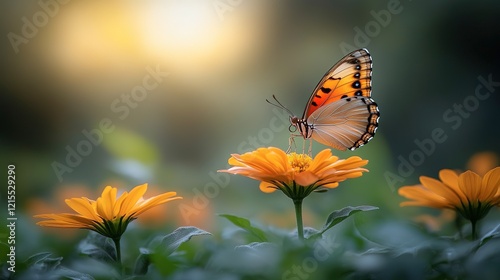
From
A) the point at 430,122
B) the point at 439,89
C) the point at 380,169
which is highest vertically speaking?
the point at 439,89

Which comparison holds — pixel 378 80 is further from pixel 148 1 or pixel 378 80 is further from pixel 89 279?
pixel 89 279

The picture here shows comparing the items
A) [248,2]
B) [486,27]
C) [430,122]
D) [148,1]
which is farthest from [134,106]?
[486,27]

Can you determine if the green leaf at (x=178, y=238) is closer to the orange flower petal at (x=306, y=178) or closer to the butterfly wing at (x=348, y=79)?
the orange flower petal at (x=306, y=178)

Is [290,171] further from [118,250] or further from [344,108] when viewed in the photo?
[344,108]

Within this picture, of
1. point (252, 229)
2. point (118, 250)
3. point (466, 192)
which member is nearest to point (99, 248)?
point (118, 250)

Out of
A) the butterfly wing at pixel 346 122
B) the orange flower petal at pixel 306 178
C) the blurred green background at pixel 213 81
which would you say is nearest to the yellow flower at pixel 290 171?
the orange flower petal at pixel 306 178

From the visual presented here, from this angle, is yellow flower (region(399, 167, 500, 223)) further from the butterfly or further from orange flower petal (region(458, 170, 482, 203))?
the butterfly
